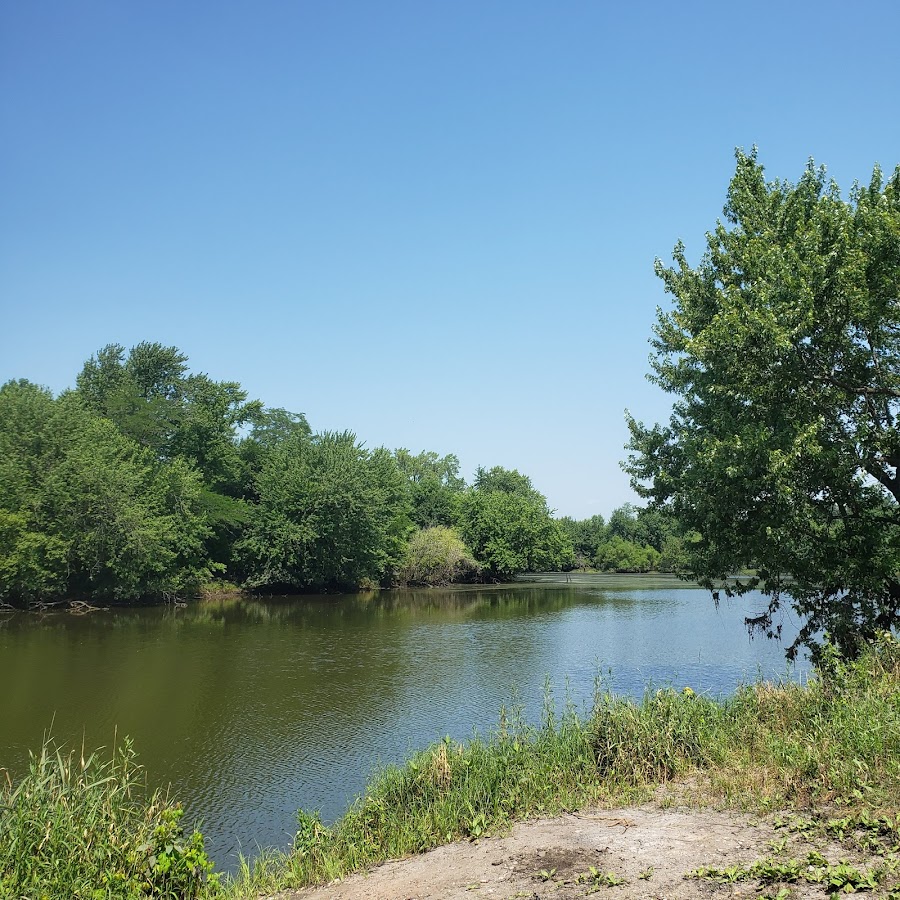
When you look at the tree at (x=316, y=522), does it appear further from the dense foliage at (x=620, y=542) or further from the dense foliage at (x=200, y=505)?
the dense foliage at (x=620, y=542)

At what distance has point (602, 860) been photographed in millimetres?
6648

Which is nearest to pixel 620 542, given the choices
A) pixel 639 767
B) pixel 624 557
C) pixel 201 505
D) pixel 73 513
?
pixel 624 557

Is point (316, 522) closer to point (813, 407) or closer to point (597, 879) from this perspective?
point (813, 407)

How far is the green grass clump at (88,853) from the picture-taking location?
6898mm

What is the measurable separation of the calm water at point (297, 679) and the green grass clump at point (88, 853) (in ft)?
9.17

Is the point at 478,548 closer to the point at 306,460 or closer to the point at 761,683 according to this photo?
the point at 306,460

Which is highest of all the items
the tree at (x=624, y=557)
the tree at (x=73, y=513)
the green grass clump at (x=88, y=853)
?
the tree at (x=73, y=513)

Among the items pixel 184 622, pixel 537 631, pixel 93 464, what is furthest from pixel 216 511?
pixel 537 631

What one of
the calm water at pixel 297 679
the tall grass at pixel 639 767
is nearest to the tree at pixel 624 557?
the calm water at pixel 297 679

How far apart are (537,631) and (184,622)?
59.8 ft

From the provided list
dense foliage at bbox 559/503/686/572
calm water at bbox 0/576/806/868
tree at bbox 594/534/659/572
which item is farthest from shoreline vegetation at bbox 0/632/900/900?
tree at bbox 594/534/659/572

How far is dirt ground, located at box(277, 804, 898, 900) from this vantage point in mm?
5867

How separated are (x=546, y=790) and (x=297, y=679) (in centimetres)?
1541

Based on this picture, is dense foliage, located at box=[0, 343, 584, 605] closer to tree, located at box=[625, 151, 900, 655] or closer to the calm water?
the calm water
